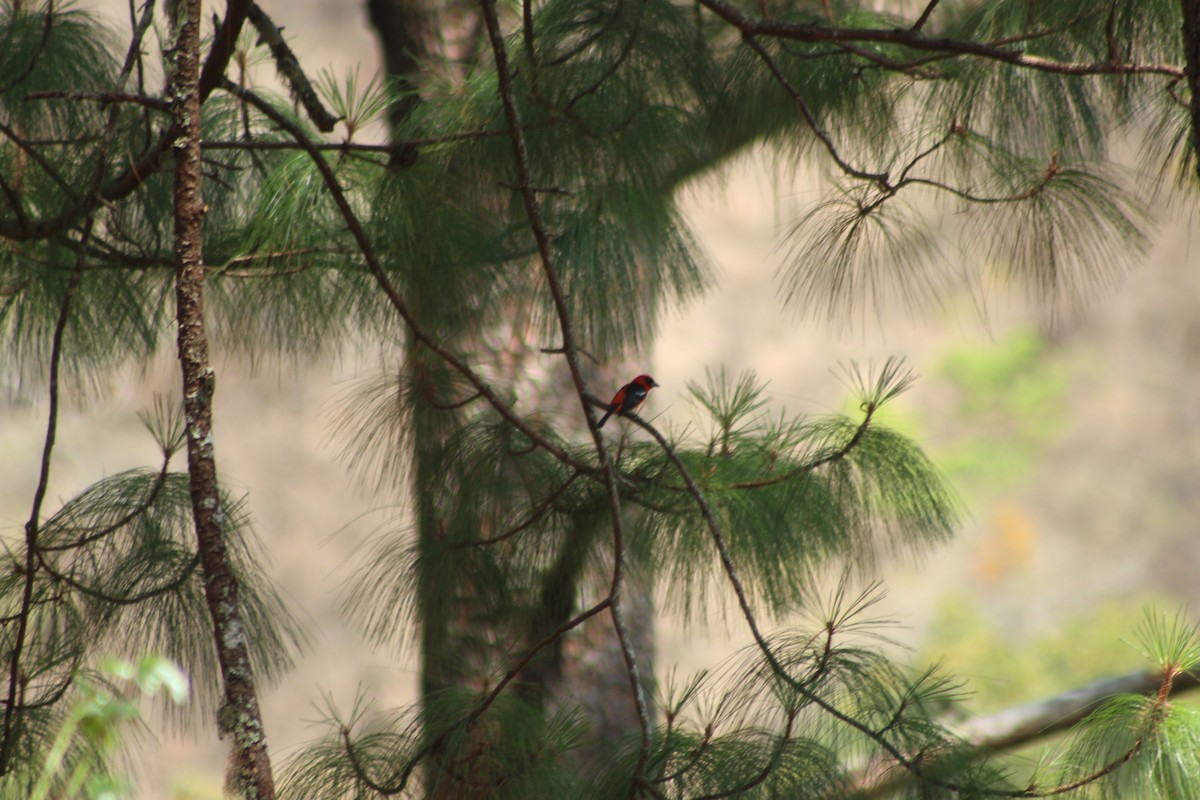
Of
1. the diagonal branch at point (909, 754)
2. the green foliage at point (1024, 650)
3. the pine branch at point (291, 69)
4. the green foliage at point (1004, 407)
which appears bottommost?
the diagonal branch at point (909, 754)

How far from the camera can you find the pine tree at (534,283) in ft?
3.06

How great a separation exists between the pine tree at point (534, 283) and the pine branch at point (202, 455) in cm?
6

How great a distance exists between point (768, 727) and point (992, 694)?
14.4 ft

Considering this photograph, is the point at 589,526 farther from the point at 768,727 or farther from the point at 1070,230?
the point at 1070,230

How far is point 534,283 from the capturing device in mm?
1173

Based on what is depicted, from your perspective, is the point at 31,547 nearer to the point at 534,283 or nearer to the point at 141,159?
the point at 141,159

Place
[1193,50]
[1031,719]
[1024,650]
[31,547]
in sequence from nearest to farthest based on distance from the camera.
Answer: [1193,50] < [31,547] < [1031,719] < [1024,650]

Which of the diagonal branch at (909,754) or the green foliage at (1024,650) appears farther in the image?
the green foliage at (1024,650)

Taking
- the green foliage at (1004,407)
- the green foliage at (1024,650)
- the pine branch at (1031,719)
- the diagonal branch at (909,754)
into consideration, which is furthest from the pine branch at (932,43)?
the green foliage at (1004,407)

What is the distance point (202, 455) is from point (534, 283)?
49cm

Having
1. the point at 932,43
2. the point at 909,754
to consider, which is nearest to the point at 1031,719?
the point at 909,754

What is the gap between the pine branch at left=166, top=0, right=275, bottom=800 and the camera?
2.31 feet

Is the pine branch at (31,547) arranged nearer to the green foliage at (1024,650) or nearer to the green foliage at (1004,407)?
the green foliage at (1024,650)

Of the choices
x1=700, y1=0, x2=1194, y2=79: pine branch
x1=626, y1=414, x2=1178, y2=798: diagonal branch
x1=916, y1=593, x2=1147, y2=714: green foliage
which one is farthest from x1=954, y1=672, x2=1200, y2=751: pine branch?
x1=916, y1=593, x2=1147, y2=714: green foliage
